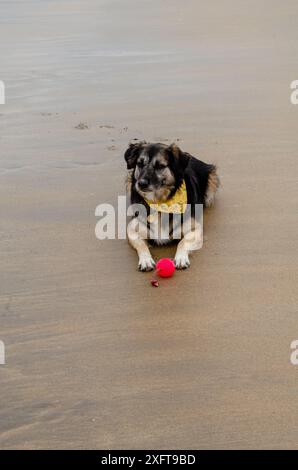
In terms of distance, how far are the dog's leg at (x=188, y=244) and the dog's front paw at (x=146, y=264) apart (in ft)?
0.64

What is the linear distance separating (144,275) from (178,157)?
1.23 metres

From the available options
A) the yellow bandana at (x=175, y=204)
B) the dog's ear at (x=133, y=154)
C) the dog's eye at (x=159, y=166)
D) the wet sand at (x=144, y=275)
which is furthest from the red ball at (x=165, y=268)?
the dog's ear at (x=133, y=154)

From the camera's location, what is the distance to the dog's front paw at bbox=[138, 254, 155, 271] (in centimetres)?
566

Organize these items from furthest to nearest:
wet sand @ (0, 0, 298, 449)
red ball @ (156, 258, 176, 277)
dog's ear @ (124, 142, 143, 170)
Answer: dog's ear @ (124, 142, 143, 170)
red ball @ (156, 258, 176, 277)
wet sand @ (0, 0, 298, 449)

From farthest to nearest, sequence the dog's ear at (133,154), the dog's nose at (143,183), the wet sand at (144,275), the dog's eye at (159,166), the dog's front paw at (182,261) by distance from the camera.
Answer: the dog's ear at (133,154) → the dog's eye at (159,166) → the dog's nose at (143,183) → the dog's front paw at (182,261) → the wet sand at (144,275)

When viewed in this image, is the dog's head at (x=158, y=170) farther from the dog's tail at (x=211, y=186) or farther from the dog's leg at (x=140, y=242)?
the dog's tail at (x=211, y=186)

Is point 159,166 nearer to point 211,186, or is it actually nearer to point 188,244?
point 188,244

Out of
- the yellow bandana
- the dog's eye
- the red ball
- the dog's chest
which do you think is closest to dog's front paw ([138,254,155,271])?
the red ball

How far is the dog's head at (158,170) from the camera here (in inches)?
243

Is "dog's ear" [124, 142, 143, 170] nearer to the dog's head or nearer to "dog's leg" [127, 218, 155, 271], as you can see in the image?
the dog's head

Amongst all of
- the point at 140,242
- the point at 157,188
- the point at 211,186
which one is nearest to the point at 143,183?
the point at 157,188

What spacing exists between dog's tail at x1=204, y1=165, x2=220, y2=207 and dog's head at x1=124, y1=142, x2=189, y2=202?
593mm

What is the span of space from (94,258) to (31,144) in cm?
312

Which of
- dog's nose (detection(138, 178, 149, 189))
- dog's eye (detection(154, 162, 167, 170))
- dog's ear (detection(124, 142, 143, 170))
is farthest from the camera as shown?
dog's ear (detection(124, 142, 143, 170))
